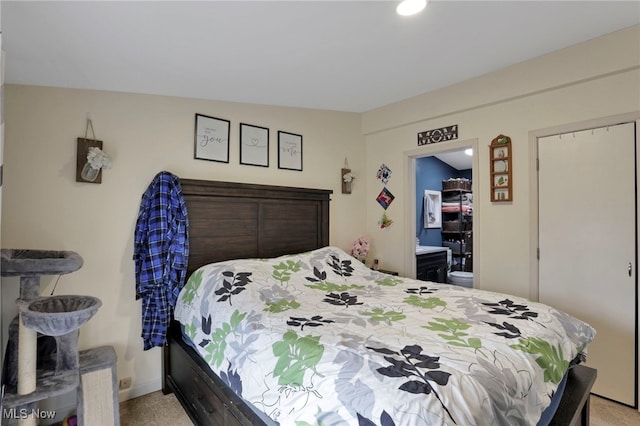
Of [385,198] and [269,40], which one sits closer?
[269,40]

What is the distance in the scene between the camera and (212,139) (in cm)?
281

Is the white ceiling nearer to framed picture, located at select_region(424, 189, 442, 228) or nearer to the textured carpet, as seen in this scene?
the textured carpet

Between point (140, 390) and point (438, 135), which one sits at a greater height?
point (438, 135)

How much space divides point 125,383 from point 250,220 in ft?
5.05

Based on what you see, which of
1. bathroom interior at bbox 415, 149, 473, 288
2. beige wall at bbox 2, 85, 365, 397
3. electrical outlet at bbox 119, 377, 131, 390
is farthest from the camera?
bathroom interior at bbox 415, 149, 473, 288

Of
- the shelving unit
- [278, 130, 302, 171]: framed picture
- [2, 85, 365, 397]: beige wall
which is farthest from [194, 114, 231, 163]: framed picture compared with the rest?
the shelving unit

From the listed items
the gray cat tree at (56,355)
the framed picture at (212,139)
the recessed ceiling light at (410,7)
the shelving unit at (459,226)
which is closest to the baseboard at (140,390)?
the gray cat tree at (56,355)

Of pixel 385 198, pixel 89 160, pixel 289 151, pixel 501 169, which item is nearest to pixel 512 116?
pixel 501 169

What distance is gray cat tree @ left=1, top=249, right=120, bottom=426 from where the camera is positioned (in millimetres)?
1498

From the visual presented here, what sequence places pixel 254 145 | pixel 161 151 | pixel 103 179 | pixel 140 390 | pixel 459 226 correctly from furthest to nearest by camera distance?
pixel 459 226, pixel 254 145, pixel 161 151, pixel 140 390, pixel 103 179

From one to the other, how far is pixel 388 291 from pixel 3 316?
2470 millimetres

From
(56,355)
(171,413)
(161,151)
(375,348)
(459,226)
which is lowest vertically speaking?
(171,413)

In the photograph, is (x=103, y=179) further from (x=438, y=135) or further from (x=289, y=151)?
(x=438, y=135)

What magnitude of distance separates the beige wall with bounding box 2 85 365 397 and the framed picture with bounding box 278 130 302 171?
37 cm
